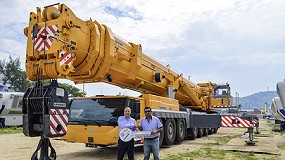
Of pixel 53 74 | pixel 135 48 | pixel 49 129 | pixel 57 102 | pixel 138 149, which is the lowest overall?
pixel 138 149

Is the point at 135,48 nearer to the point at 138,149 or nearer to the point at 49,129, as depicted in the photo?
the point at 138,149

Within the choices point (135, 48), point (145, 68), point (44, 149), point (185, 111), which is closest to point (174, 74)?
point (185, 111)

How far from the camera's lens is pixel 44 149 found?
5316mm

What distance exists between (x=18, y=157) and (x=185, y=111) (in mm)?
7078

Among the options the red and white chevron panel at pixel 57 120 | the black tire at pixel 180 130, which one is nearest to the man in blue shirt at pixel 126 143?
the red and white chevron panel at pixel 57 120

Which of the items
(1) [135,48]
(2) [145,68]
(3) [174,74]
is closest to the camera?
(1) [135,48]

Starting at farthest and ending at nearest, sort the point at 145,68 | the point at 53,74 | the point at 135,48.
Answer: the point at 145,68 → the point at 135,48 → the point at 53,74

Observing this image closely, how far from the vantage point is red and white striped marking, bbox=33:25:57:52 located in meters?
5.96

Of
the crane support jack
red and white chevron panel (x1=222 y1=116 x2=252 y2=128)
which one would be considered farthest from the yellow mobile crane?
red and white chevron panel (x1=222 y1=116 x2=252 y2=128)

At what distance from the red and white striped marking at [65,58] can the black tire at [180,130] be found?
6.44m

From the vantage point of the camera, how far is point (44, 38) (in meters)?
6.00

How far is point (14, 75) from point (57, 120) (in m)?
47.5

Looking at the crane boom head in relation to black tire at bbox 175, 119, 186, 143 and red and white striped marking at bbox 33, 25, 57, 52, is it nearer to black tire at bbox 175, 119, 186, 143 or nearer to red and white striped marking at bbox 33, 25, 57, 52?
red and white striped marking at bbox 33, 25, 57, 52

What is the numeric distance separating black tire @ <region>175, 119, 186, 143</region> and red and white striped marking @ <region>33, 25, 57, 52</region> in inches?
271
